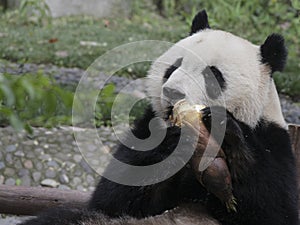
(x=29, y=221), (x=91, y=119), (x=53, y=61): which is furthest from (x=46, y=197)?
(x=53, y=61)

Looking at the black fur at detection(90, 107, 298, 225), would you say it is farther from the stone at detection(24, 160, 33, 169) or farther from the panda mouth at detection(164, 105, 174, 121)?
the stone at detection(24, 160, 33, 169)

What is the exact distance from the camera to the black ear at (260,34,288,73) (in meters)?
3.24

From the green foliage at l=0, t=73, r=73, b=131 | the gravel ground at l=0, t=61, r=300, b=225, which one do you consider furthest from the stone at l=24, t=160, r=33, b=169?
the green foliage at l=0, t=73, r=73, b=131

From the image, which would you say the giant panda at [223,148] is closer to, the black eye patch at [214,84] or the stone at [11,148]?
Result: the black eye patch at [214,84]

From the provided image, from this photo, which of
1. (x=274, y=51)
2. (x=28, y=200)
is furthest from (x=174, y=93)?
(x=28, y=200)

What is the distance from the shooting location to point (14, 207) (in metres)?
3.72

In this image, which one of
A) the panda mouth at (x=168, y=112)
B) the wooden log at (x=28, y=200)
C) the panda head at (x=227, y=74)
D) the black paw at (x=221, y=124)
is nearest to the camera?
the black paw at (x=221, y=124)

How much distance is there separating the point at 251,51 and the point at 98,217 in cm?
114

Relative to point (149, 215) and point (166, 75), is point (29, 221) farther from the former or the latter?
point (166, 75)

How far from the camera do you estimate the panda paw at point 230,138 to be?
2.73m

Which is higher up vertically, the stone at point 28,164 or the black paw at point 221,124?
the black paw at point 221,124

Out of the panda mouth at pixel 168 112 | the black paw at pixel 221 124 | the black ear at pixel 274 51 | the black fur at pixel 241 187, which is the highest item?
the black ear at pixel 274 51

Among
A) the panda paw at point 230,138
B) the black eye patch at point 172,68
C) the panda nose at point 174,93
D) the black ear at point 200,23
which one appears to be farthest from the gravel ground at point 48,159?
the panda paw at point 230,138

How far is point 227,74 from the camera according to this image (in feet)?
10.3
